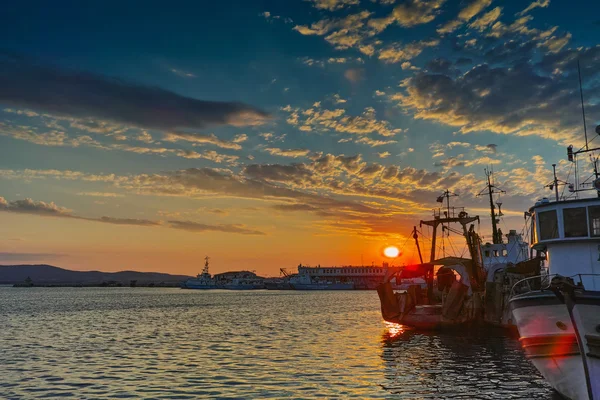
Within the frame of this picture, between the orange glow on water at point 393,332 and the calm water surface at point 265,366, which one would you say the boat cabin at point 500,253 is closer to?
the orange glow on water at point 393,332

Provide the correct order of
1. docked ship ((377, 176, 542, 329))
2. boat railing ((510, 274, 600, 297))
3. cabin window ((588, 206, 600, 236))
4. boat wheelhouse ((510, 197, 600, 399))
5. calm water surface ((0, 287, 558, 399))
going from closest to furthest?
boat wheelhouse ((510, 197, 600, 399)) → boat railing ((510, 274, 600, 297)) → cabin window ((588, 206, 600, 236)) → calm water surface ((0, 287, 558, 399)) → docked ship ((377, 176, 542, 329))

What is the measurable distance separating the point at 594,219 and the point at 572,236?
1.07m

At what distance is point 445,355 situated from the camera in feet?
99.2

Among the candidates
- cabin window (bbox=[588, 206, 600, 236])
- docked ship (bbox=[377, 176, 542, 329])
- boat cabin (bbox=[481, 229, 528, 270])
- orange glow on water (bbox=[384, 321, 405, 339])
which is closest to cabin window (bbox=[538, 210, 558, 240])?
cabin window (bbox=[588, 206, 600, 236])

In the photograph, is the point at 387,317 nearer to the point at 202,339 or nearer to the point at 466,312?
the point at 466,312

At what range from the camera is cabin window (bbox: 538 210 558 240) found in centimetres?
2064

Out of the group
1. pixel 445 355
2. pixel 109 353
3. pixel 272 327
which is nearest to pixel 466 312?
pixel 445 355

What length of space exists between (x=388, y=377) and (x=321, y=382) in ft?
11.9

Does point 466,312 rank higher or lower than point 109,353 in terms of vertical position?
higher

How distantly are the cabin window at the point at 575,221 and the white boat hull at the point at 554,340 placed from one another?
14.8ft

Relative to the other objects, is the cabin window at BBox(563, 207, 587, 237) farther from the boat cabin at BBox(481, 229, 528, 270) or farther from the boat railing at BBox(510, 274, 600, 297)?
the boat cabin at BBox(481, 229, 528, 270)

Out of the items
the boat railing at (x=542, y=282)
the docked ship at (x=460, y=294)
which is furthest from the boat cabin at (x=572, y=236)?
the docked ship at (x=460, y=294)

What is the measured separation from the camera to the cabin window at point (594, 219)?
19453mm

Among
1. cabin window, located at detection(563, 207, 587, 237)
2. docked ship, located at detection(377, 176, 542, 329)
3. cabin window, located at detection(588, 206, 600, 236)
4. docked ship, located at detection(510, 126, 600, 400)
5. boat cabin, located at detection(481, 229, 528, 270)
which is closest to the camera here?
docked ship, located at detection(510, 126, 600, 400)
